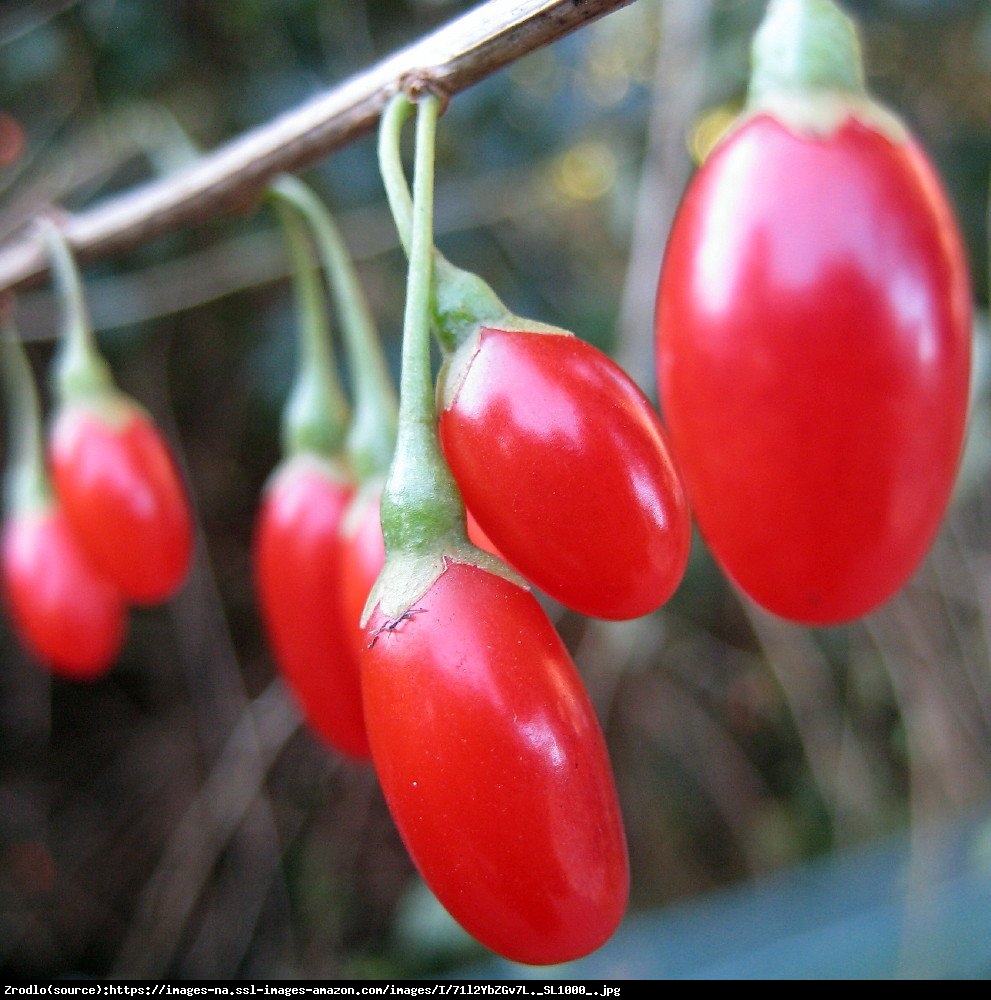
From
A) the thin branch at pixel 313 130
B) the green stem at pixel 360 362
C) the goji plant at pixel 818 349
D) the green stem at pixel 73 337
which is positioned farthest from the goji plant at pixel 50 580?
the goji plant at pixel 818 349

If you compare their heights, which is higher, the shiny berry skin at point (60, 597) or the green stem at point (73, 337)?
the green stem at point (73, 337)

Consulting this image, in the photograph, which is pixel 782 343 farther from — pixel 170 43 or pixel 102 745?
pixel 102 745

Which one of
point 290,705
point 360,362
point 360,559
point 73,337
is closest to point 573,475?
point 360,559

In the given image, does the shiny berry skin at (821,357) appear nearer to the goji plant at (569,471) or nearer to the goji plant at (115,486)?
the goji plant at (569,471)

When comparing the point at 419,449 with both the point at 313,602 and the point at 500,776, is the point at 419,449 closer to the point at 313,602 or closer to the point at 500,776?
the point at 500,776

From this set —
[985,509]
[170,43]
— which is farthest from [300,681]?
[985,509]
